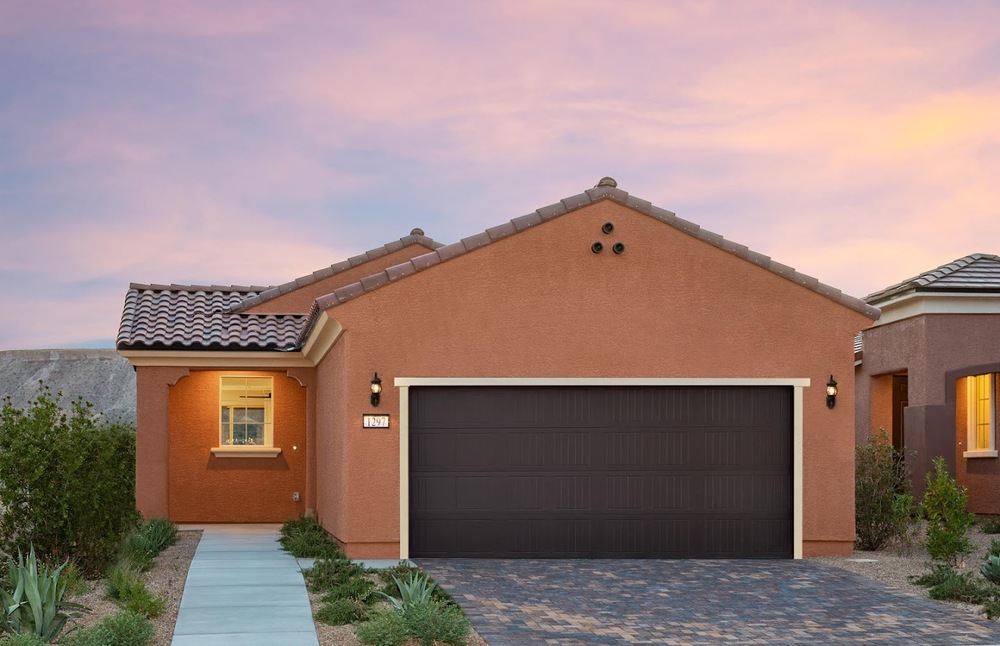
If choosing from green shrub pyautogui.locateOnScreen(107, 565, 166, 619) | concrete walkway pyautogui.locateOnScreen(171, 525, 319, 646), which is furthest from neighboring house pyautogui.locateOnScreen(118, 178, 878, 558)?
green shrub pyautogui.locateOnScreen(107, 565, 166, 619)

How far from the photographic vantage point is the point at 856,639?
9.84m

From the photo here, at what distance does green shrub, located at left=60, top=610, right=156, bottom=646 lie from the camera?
9.12m

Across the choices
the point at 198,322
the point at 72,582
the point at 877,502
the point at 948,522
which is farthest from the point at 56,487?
the point at 877,502

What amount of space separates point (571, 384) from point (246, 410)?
26.9 ft

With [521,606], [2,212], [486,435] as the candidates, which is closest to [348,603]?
[521,606]

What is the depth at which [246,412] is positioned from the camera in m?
20.8

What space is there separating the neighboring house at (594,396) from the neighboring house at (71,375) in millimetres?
51749

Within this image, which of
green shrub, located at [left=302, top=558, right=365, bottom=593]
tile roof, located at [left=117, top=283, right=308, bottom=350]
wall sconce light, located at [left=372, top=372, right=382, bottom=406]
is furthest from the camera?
tile roof, located at [left=117, top=283, right=308, bottom=350]

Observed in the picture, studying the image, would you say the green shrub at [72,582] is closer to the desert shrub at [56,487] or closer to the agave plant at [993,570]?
the desert shrub at [56,487]

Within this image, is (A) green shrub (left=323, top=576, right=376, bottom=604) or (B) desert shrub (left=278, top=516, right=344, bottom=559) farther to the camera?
(B) desert shrub (left=278, top=516, right=344, bottom=559)

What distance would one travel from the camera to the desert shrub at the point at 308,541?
1495cm

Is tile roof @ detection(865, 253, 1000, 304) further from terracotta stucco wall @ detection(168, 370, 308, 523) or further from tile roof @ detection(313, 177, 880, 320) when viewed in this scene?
terracotta stucco wall @ detection(168, 370, 308, 523)

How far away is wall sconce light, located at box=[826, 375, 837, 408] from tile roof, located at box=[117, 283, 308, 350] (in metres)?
8.06

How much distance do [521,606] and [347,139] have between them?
46.1ft
